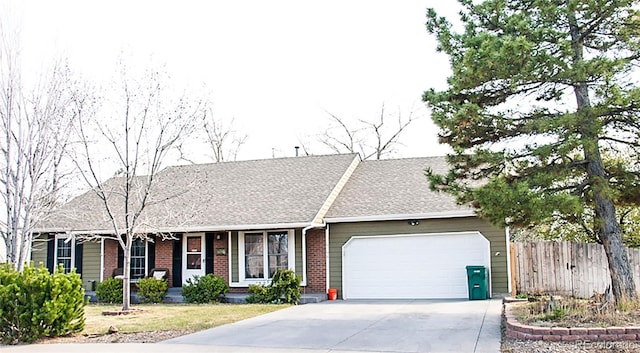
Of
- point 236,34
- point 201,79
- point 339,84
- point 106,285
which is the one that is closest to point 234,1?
point 236,34

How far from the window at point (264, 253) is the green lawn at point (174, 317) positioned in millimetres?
1897

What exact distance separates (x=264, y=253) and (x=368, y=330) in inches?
300

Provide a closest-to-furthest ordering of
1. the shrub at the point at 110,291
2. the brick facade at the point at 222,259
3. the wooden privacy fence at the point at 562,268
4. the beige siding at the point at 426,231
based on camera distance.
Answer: the wooden privacy fence at the point at 562,268
the beige siding at the point at 426,231
the shrub at the point at 110,291
the brick facade at the point at 222,259

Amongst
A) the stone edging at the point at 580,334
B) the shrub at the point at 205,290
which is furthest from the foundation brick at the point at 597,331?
the shrub at the point at 205,290

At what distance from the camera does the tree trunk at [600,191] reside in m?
10.3

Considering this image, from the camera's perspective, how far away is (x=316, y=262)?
Answer: 17438 millimetres

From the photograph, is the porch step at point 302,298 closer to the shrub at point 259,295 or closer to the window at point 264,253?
Answer: the shrub at point 259,295

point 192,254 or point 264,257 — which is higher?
point 192,254

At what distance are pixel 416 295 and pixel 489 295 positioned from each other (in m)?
1.96

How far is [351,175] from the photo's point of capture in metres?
20.8

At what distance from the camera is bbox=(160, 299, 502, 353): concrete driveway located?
29.7 ft

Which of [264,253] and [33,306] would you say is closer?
[33,306]

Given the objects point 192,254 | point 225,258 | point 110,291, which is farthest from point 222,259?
point 110,291

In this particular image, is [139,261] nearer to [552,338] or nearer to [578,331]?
[552,338]
